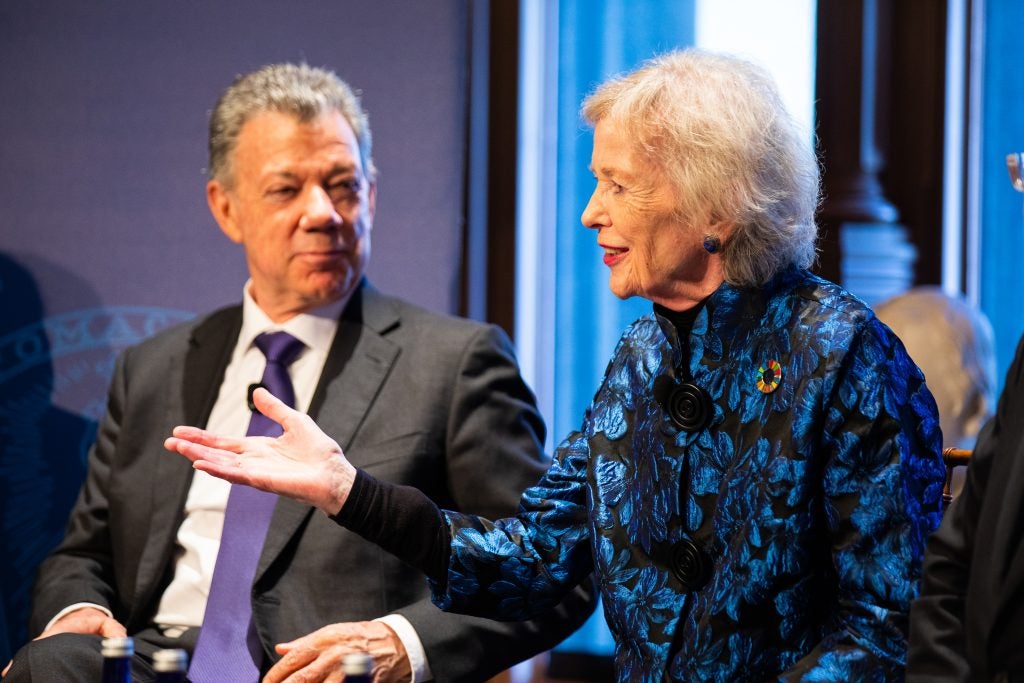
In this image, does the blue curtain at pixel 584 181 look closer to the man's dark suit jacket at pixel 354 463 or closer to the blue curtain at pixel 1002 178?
the man's dark suit jacket at pixel 354 463

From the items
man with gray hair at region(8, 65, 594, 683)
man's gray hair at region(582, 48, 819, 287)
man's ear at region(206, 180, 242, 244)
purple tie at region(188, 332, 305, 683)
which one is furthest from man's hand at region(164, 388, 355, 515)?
man's ear at region(206, 180, 242, 244)

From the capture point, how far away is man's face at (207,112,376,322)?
110 inches

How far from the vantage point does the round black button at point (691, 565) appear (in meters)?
1.91

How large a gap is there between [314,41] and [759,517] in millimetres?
2071

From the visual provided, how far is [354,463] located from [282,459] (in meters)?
0.57

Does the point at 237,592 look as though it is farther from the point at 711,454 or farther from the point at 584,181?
the point at 584,181

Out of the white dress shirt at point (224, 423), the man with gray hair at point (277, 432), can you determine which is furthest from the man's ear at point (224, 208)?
the white dress shirt at point (224, 423)

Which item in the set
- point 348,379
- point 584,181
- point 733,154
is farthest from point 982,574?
point 584,181

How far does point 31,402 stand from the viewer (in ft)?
11.3

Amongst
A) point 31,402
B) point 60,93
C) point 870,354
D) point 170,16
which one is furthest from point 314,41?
point 870,354

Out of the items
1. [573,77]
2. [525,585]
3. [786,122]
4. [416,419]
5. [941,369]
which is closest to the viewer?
[786,122]

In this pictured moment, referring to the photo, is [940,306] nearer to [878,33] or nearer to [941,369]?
[941,369]

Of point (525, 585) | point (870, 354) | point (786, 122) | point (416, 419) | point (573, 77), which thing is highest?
point (573, 77)

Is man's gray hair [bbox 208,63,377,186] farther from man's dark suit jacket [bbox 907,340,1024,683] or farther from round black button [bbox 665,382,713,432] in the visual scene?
man's dark suit jacket [bbox 907,340,1024,683]
